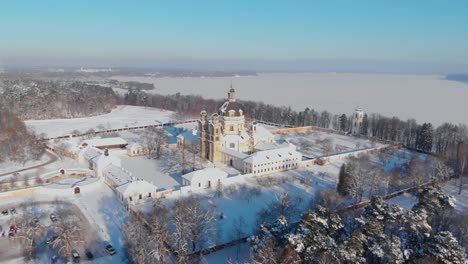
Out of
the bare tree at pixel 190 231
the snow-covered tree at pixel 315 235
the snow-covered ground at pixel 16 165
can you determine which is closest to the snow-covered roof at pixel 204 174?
the bare tree at pixel 190 231

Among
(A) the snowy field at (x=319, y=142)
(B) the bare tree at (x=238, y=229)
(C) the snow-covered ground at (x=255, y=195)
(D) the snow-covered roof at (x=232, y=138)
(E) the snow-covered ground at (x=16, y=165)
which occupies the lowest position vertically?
(A) the snowy field at (x=319, y=142)

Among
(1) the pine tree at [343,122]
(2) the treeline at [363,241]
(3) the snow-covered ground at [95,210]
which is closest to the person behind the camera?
(2) the treeline at [363,241]

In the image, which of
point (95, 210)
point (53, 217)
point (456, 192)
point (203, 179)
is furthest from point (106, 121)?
point (456, 192)

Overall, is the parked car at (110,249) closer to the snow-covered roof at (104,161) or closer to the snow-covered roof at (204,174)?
the snow-covered roof at (204,174)

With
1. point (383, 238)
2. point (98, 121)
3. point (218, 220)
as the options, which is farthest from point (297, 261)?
point (98, 121)

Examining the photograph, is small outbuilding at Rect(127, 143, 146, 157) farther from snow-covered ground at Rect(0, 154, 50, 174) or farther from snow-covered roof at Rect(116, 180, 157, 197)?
snow-covered roof at Rect(116, 180, 157, 197)

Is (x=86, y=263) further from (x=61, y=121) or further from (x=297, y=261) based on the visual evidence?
(x=61, y=121)

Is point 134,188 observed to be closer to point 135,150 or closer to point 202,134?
point 202,134
